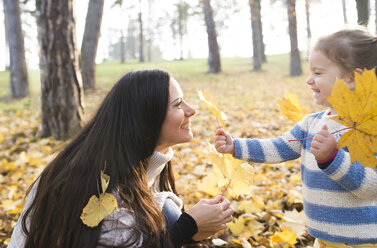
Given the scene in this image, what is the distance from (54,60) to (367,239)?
3.67 metres

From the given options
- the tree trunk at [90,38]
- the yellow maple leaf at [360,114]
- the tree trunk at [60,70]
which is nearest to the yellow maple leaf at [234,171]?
the yellow maple leaf at [360,114]

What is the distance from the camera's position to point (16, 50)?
26.9ft

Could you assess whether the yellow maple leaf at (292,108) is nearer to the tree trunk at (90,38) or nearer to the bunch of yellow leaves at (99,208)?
the bunch of yellow leaves at (99,208)

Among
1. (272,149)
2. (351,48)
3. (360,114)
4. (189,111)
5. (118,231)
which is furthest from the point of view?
(272,149)

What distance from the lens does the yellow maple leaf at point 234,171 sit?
1460mm

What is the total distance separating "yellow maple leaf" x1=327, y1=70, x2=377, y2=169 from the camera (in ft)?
2.99

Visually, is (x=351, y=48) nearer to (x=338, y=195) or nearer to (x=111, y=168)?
(x=338, y=195)

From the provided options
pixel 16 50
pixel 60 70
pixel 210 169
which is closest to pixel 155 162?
pixel 210 169

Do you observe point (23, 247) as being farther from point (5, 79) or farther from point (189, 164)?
point (5, 79)

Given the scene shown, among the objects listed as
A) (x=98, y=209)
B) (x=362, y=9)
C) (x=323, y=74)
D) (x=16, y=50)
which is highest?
(x=16, y=50)

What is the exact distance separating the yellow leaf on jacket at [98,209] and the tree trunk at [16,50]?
834 cm

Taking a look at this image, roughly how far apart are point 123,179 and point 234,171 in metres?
0.52

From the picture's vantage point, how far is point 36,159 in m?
3.28

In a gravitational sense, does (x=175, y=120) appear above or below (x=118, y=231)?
above
